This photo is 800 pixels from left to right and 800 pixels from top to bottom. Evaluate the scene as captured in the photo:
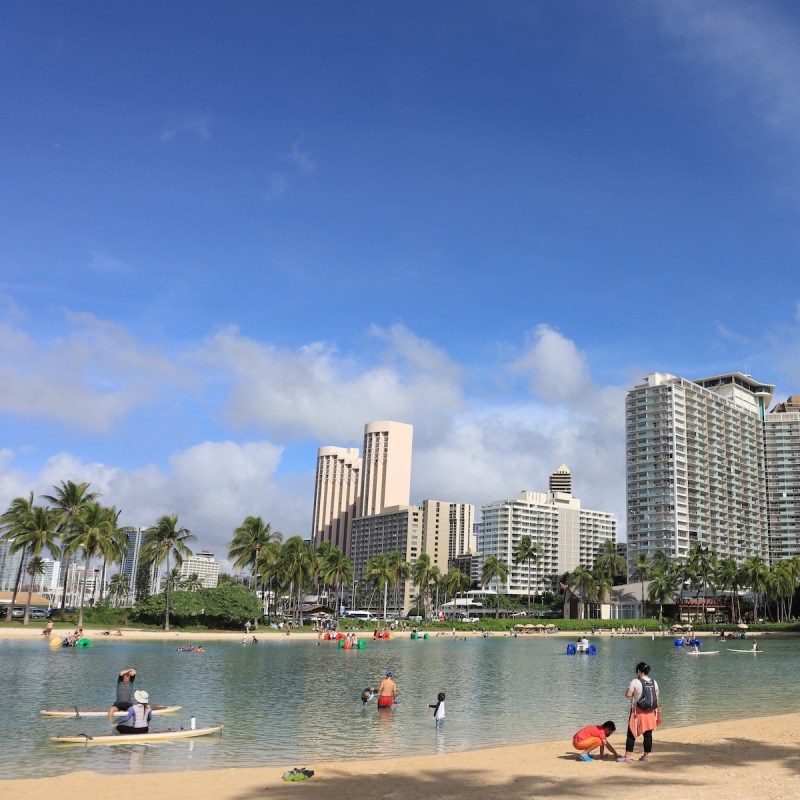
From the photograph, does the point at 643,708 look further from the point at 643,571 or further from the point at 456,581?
the point at 643,571

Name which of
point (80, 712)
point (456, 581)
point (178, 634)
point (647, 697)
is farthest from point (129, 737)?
point (456, 581)

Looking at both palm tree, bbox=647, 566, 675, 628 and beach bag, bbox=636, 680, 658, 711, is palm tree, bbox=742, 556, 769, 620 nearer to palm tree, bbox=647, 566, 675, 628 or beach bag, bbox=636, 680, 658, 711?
palm tree, bbox=647, 566, 675, 628

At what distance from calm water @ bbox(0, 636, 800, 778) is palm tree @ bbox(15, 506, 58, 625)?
66.2 ft

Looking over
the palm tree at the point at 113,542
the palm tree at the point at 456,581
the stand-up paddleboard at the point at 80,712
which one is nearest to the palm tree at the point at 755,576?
the palm tree at the point at 456,581

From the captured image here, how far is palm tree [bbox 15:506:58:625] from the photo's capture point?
83.8m

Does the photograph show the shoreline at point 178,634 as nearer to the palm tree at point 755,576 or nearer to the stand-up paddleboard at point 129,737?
the stand-up paddleboard at point 129,737

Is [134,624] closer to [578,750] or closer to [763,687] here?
[763,687]

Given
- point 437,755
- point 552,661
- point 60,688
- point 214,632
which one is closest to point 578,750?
point 437,755

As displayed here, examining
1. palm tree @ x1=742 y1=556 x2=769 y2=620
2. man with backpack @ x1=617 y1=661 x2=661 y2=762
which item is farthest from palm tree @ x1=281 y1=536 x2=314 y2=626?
man with backpack @ x1=617 y1=661 x2=661 y2=762

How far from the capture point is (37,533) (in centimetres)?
8388

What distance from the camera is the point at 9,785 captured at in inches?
679

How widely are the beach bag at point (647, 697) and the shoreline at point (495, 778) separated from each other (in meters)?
1.36

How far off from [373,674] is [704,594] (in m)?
143

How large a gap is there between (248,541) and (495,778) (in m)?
91.2
